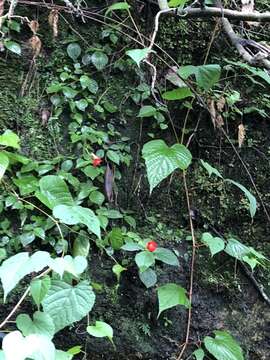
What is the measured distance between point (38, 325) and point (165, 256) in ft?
1.78

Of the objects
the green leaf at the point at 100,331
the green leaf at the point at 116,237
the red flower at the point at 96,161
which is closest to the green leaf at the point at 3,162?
the red flower at the point at 96,161

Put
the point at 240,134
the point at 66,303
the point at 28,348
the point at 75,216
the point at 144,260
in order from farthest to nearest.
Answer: the point at 240,134, the point at 144,260, the point at 75,216, the point at 66,303, the point at 28,348

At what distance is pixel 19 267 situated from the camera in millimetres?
1110

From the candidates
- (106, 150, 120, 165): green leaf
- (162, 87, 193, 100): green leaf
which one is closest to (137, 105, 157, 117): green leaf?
(162, 87, 193, 100): green leaf

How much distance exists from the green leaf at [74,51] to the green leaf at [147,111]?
13.2 inches

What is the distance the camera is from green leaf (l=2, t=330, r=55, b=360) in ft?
3.14

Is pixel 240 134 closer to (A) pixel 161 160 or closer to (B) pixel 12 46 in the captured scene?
(A) pixel 161 160

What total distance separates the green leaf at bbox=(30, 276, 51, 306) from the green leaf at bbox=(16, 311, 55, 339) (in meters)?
0.05

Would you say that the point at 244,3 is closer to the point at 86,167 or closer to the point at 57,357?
the point at 86,167

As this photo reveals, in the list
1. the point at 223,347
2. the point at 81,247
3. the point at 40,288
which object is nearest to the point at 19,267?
the point at 40,288

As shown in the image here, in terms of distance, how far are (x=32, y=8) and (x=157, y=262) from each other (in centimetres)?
112

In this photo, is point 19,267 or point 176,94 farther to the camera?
point 176,94

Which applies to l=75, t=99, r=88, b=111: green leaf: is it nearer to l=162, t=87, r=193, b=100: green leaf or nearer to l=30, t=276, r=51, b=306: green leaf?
l=162, t=87, r=193, b=100: green leaf

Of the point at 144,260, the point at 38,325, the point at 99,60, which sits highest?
the point at 99,60
